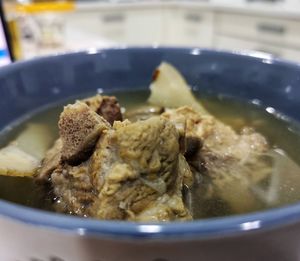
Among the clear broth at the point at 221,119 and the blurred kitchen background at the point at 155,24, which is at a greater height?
the clear broth at the point at 221,119

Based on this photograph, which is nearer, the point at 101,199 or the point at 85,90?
the point at 101,199

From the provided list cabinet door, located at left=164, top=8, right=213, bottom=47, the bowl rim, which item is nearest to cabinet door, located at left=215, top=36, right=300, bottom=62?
cabinet door, located at left=164, top=8, right=213, bottom=47

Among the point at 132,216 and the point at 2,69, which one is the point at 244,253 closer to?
the point at 132,216

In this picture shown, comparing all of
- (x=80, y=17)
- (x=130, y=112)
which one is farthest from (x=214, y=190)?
(x=80, y=17)

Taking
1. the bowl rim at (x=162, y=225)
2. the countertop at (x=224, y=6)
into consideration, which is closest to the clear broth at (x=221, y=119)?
the bowl rim at (x=162, y=225)

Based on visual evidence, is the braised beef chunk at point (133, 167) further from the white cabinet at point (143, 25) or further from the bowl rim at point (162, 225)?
the white cabinet at point (143, 25)

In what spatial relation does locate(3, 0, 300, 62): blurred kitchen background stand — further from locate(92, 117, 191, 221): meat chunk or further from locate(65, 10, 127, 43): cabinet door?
locate(92, 117, 191, 221): meat chunk

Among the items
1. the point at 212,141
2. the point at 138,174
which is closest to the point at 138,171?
the point at 138,174
